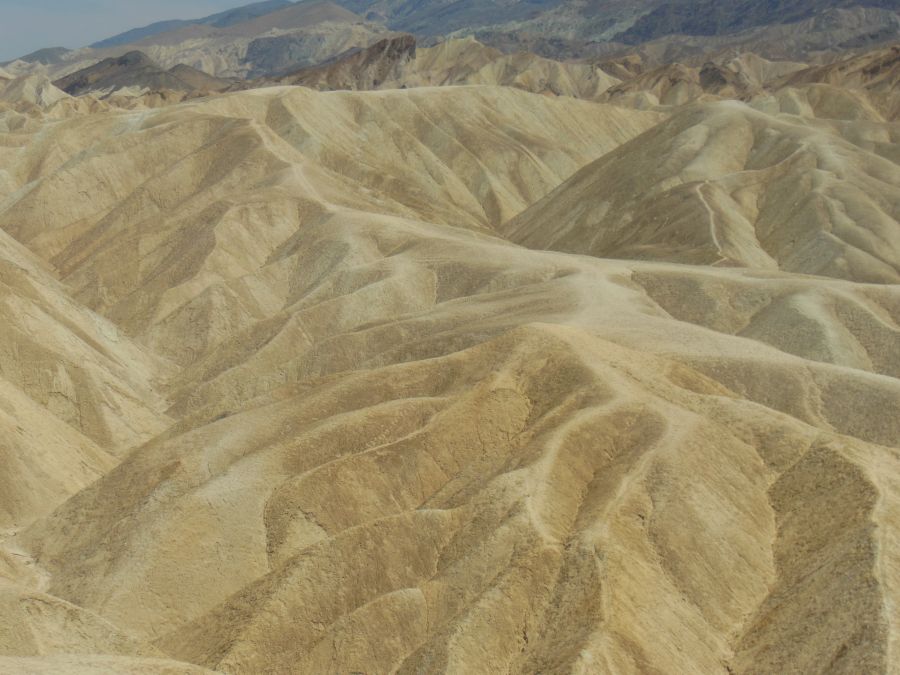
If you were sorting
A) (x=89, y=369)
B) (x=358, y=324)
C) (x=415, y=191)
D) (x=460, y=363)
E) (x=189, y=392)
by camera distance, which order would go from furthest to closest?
(x=415, y=191) → (x=358, y=324) → (x=189, y=392) → (x=89, y=369) → (x=460, y=363)

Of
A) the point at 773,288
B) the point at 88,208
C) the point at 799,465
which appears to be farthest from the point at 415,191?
the point at 799,465

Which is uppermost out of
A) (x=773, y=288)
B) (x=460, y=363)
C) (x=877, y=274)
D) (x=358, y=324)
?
(x=460, y=363)

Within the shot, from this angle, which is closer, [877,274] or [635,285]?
[635,285]

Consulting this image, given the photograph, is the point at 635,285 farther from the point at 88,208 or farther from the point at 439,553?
the point at 88,208

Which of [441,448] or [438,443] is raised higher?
[438,443]
